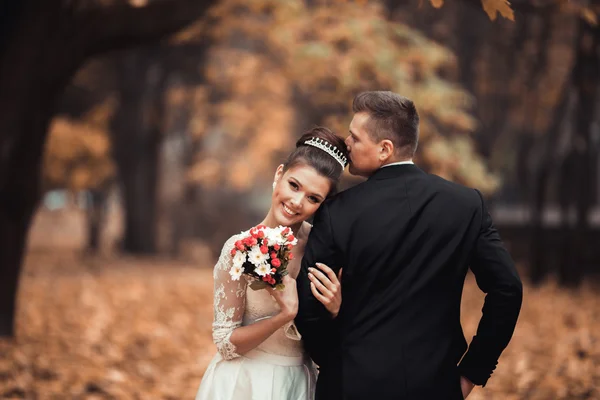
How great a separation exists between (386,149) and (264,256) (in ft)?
2.17

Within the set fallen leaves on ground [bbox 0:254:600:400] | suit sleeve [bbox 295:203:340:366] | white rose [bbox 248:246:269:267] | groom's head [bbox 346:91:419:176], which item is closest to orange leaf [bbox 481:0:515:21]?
groom's head [bbox 346:91:419:176]

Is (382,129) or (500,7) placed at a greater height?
(500,7)

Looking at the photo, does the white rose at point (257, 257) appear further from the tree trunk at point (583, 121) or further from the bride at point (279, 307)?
the tree trunk at point (583, 121)

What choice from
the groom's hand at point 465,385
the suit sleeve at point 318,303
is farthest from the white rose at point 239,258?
the groom's hand at point 465,385

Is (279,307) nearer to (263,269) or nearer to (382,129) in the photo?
(263,269)

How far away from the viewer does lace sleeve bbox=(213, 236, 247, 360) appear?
3.33 m

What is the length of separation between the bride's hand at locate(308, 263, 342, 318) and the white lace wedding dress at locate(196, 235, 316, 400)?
38 cm

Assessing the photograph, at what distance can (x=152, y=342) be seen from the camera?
912 cm

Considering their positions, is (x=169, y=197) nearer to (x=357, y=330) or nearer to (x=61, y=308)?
(x=61, y=308)

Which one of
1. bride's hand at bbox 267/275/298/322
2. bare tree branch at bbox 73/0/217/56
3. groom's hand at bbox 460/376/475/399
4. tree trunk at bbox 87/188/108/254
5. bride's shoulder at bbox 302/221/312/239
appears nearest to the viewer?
bride's hand at bbox 267/275/298/322

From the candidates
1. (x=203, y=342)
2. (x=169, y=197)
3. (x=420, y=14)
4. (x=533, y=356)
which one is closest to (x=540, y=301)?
(x=533, y=356)

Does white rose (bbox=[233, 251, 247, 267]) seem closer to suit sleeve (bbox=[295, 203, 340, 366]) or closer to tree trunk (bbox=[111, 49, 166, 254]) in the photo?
suit sleeve (bbox=[295, 203, 340, 366])

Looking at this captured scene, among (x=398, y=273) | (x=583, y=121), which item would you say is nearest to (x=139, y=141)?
(x=583, y=121)

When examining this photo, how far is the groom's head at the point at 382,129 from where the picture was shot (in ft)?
9.85
